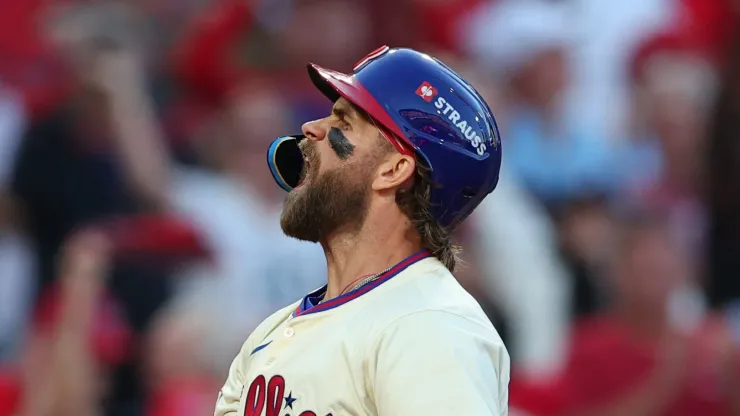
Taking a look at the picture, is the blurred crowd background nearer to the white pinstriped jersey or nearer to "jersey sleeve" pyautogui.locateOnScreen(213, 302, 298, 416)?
"jersey sleeve" pyautogui.locateOnScreen(213, 302, 298, 416)

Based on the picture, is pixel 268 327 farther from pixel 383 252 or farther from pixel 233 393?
pixel 383 252

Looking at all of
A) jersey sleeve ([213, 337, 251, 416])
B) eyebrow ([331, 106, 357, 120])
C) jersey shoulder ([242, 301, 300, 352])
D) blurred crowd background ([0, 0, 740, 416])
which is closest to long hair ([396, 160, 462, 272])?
eyebrow ([331, 106, 357, 120])

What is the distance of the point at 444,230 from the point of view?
218 centimetres

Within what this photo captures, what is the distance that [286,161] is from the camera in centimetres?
235

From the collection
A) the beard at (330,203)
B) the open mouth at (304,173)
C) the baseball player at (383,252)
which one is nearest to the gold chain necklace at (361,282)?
the baseball player at (383,252)

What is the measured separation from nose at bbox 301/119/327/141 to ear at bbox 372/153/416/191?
0.48 ft

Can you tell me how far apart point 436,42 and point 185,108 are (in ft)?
4.42

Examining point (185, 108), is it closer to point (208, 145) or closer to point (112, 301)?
point (208, 145)

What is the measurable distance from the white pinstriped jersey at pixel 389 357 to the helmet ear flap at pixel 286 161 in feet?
1.06

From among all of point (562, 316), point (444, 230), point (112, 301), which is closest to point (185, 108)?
point (112, 301)

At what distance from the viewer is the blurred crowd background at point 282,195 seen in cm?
483

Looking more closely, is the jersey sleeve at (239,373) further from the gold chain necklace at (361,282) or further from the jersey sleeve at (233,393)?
the gold chain necklace at (361,282)

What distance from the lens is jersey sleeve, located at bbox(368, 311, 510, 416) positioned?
1.75 meters

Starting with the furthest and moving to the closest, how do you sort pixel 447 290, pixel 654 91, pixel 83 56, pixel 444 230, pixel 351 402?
pixel 654 91, pixel 83 56, pixel 444 230, pixel 447 290, pixel 351 402
